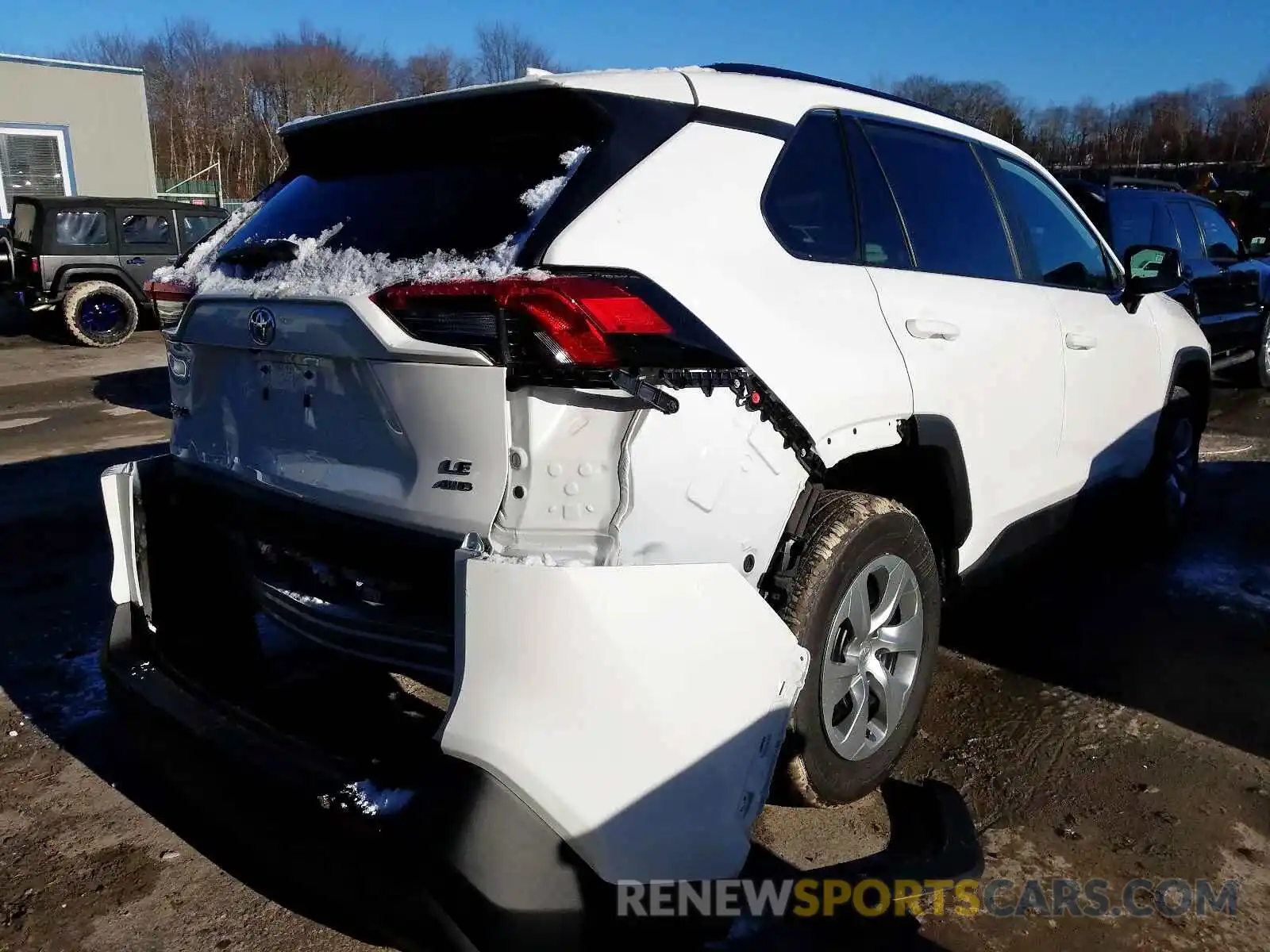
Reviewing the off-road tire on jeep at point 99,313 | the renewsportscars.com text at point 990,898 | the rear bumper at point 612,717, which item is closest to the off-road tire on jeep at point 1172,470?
the renewsportscars.com text at point 990,898

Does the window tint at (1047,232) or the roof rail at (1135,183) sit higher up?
the roof rail at (1135,183)

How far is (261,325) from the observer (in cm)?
215

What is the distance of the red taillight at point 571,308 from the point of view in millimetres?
1769

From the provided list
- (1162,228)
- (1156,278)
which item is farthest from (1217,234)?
(1156,278)

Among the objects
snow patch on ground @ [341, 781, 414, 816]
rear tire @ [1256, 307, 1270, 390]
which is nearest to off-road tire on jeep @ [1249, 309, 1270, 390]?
rear tire @ [1256, 307, 1270, 390]

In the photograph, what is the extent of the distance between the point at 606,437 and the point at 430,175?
87 cm

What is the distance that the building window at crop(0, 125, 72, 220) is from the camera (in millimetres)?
20750

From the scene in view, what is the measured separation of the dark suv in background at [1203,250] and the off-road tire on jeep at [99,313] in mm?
12421

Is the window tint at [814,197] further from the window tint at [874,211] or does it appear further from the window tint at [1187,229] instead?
the window tint at [1187,229]

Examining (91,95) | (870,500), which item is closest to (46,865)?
(870,500)

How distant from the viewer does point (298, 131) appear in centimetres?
257

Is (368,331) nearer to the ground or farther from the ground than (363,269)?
nearer to the ground

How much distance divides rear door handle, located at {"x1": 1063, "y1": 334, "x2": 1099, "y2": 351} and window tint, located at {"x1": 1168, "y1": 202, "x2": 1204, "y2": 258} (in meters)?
4.95

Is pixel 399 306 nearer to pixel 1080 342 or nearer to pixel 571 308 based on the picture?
pixel 571 308
